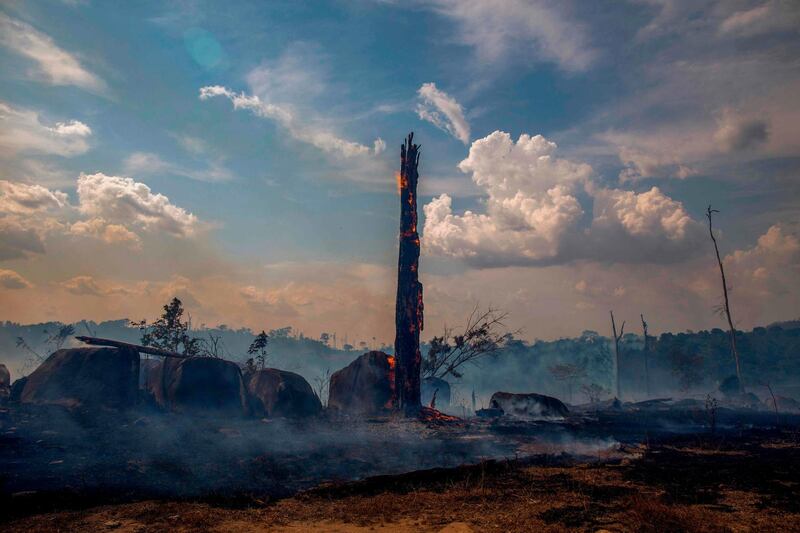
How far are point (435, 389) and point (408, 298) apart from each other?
15349 mm

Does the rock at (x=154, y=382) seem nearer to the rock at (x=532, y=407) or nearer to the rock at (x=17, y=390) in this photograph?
the rock at (x=17, y=390)

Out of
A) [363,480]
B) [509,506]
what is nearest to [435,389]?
[363,480]

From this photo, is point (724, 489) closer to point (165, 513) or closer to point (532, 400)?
point (165, 513)

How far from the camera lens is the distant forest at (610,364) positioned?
56.3 m

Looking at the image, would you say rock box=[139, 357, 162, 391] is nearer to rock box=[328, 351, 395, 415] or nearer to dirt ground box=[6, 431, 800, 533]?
rock box=[328, 351, 395, 415]

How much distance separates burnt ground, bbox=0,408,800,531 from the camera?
733cm

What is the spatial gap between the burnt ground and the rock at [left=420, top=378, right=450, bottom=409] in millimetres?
18941

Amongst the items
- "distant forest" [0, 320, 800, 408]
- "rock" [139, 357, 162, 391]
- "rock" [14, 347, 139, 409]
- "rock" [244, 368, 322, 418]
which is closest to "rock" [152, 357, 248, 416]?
"rock" [139, 357, 162, 391]

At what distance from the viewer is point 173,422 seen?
49.8 feet

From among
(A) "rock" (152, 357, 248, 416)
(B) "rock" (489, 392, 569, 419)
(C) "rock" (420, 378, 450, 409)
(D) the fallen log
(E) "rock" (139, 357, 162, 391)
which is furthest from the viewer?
(C) "rock" (420, 378, 450, 409)

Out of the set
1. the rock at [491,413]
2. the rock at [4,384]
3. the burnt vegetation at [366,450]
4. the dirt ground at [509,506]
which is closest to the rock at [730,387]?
the burnt vegetation at [366,450]

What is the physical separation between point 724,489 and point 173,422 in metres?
15.9

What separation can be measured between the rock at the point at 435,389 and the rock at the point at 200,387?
1689cm

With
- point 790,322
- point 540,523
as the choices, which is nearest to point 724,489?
point 540,523
